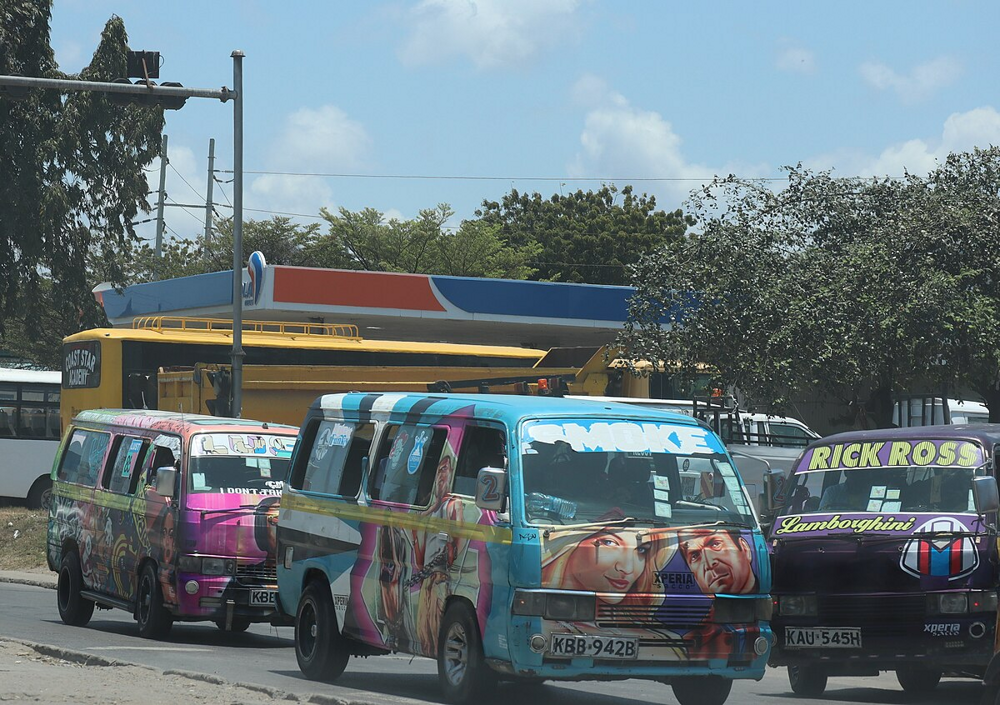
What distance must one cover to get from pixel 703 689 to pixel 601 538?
1.37 m

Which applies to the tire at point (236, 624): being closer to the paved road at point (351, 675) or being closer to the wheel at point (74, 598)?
the paved road at point (351, 675)

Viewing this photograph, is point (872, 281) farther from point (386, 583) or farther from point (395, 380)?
point (386, 583)

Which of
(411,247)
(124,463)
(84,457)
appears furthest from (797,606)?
(411,247)

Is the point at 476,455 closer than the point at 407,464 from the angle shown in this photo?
Yes

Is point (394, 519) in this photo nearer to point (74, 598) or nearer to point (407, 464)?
point (407, 464)

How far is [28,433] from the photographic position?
30969mm

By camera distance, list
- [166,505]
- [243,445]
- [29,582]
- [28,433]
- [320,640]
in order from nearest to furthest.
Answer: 1. [320,640]
2. [166,505]
3. [243,445]
4. [29,582]
5. [28,433]

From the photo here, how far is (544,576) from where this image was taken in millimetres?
8820

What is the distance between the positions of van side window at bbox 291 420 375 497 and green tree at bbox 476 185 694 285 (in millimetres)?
58927

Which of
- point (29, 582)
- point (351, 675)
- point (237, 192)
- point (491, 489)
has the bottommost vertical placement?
point (29, 582)

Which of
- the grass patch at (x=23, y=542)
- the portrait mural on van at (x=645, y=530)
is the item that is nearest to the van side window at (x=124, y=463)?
the portrait mural on van at (x=645, y=530)

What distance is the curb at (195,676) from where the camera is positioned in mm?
8812

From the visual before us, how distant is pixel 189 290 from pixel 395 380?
14830 millimetres

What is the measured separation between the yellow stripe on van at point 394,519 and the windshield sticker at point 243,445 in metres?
2.04
